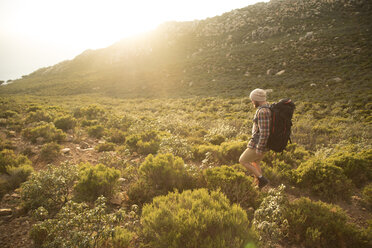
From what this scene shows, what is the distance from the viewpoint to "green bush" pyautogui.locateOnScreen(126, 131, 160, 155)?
6.45 metres

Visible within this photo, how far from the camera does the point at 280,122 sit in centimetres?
345

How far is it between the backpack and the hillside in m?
15.1

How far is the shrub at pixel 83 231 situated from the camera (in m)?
2.25

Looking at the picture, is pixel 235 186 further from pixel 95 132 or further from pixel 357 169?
pixel 95 132

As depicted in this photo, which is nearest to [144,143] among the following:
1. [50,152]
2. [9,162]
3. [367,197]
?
[50,152]

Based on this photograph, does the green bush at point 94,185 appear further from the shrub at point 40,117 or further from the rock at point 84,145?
the shrub at point 40,117

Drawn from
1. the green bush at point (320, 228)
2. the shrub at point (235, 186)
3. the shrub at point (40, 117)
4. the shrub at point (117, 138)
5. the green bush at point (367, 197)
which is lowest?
the green bush at point (367, 197)

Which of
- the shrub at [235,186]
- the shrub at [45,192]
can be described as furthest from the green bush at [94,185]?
the shrub at [235,186]

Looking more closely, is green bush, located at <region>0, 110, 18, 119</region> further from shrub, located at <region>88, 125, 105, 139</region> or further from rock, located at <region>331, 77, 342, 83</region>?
rock, located at <region>331, 77, 342, 83</region>

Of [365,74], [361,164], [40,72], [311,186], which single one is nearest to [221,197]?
[311,186]

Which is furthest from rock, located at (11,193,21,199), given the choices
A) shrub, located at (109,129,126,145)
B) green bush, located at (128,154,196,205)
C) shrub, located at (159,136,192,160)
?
shrub, located at (109,129,126,145)

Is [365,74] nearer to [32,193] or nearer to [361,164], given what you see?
[361,164]

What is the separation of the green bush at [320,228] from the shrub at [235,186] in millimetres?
699

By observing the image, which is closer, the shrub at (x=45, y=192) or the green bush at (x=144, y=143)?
the shrub at (x=45, y=192)
